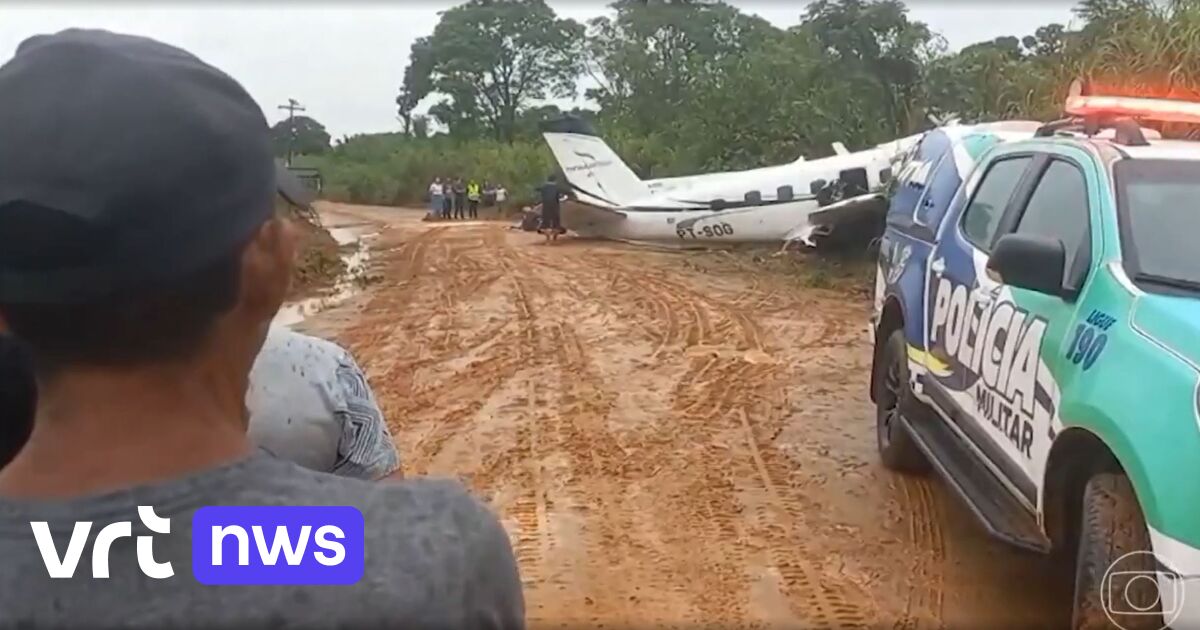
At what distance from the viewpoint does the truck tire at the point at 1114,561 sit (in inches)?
124

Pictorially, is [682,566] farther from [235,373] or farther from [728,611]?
[235,373]

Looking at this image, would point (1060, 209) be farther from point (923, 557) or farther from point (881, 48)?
point (881, 48)

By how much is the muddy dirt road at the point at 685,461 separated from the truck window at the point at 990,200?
136cm

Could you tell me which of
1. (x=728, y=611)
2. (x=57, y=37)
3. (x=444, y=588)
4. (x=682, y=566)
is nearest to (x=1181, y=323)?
(x=728, y=611)

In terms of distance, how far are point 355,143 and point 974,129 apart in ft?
178

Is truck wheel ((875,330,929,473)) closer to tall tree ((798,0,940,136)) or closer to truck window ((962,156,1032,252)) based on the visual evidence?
truck window ((962,156,1032,252))

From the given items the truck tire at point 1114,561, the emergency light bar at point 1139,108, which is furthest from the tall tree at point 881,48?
the truck tire at point 1114,561

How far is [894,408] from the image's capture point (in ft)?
20.7

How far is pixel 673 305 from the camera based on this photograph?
528 inches

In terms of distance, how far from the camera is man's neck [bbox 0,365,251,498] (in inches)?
39.6

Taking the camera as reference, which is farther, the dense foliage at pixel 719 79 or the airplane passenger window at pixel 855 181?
the airplane passenger window at pixel 855 181

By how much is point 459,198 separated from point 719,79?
39.2ft

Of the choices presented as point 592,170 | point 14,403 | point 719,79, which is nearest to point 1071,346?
point 14,403

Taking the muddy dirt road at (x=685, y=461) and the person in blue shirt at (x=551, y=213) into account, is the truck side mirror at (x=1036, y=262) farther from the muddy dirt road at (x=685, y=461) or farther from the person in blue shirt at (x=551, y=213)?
the person in blue shirt at (x=551, y=213)
